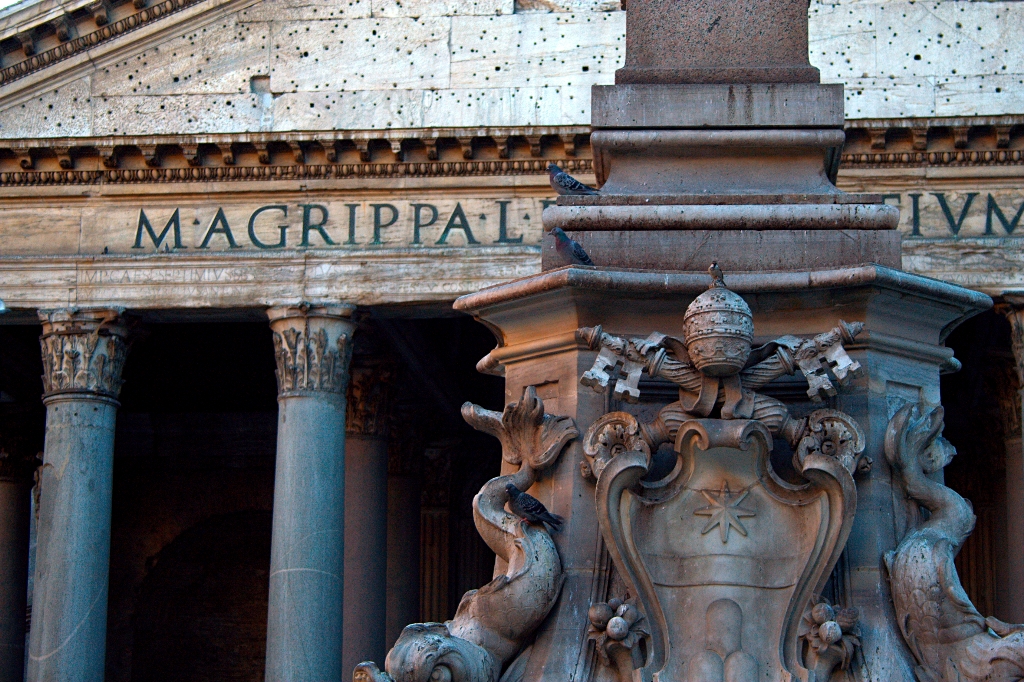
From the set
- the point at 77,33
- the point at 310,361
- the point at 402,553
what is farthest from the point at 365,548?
the point at 77,33

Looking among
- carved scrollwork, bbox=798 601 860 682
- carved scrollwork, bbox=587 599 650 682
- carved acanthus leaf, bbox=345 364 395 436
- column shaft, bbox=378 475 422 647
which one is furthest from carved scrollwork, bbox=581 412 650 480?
column shaft, bbox=378 475 422 647

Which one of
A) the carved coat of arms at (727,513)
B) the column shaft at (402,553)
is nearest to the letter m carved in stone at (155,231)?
the column shaft at (402,553)

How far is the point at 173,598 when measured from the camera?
30125mm

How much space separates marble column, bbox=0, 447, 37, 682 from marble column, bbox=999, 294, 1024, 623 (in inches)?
528

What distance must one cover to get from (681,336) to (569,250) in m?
0.46

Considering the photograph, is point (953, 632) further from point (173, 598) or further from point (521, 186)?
point (173, 598)

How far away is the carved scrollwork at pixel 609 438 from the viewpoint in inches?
209

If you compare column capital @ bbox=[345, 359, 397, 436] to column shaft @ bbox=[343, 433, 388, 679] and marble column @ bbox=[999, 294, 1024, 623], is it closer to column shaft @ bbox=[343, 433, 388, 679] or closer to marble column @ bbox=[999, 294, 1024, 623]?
column shaft @ bbox=[343, 433, 388, 679]

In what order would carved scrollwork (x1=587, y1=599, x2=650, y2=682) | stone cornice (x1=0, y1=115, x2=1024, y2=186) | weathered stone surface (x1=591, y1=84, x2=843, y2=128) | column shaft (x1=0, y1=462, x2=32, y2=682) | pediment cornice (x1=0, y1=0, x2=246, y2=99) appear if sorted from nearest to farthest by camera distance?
carved scrollwork (x1=587, y1=599, x2=650, y2=682) < weathered stone surface (x1=591, y1=84, x2=843, y2=128) < stone cornice (x1=0, y1=115, x2=1024, y2=186) < pediment cornice (x1=0, y1=0, x2=246, y2=99) < column shaft (x1=0, y1=462, x2=32, y2=682)

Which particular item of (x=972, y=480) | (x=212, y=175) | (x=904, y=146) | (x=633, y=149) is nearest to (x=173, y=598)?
(x=212, y=175)

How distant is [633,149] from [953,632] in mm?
1979

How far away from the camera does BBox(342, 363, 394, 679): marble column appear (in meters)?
22.7

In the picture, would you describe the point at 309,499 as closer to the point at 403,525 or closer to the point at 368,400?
the point at 368,400

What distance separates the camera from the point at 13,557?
2625 cm
